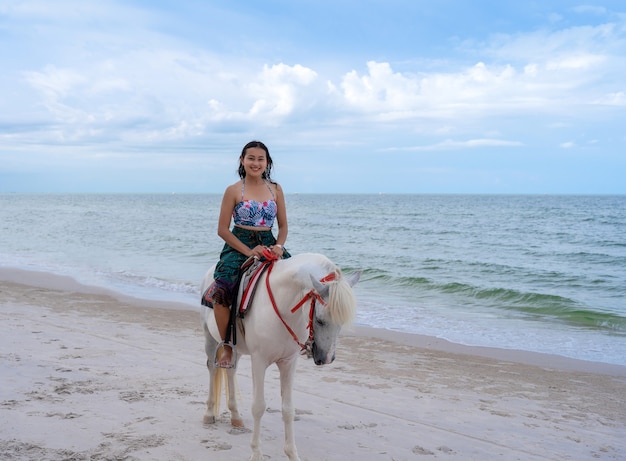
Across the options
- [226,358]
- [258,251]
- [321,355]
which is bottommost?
[226,358]

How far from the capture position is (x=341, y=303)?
3.61 metres

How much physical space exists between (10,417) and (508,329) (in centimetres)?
897

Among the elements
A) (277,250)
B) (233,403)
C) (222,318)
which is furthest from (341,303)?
(233,403)

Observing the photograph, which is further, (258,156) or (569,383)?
(569,383)

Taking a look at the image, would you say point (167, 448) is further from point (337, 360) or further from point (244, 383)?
point (337, 360)

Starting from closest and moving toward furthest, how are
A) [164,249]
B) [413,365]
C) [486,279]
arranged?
1. [413,365]
2. [486,279]
3. [164,249]

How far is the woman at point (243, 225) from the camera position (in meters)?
4.44

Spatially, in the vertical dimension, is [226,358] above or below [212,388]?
above

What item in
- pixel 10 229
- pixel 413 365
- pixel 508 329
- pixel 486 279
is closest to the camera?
pixel 413 365

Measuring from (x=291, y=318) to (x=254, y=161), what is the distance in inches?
51.6

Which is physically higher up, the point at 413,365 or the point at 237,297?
the point at 237,297

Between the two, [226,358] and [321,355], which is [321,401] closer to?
[226,358]

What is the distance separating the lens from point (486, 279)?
57.9 feet

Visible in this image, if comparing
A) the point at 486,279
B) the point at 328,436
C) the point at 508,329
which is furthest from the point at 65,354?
the point at 486,279
